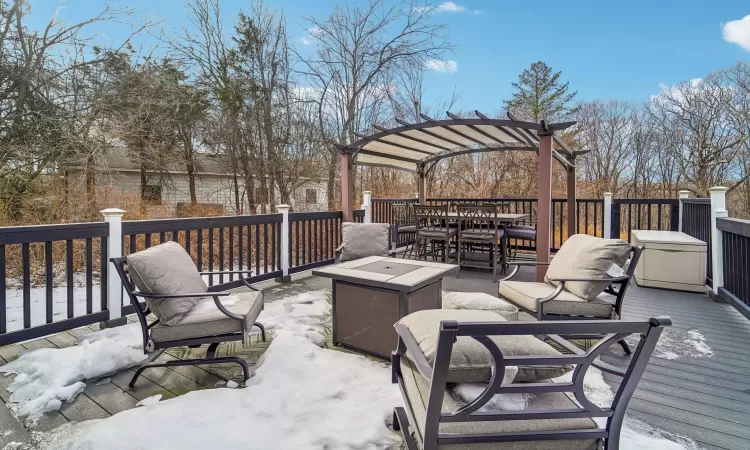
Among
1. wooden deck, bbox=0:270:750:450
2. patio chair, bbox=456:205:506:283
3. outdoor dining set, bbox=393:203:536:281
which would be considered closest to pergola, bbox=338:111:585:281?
patio chair, bbox=456:205:506:283

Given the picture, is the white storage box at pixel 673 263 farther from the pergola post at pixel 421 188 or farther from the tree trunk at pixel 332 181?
the tree trunk at pixel 332 181

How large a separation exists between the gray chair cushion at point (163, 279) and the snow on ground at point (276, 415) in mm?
528

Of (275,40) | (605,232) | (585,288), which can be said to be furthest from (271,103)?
(585,288)

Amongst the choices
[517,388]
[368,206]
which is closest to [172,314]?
[517,388]

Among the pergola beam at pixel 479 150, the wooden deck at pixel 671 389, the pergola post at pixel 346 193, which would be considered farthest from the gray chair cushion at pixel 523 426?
the pergola beam at pixel 479 150

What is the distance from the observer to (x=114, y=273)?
3.33m

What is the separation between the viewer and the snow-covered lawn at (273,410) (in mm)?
1788

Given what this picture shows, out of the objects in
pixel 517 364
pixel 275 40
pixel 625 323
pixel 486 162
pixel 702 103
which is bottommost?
pixel 517 364

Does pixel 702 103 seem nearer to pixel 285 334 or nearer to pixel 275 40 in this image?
pixel 275 40

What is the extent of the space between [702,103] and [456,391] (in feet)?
53.2

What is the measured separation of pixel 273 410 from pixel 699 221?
5.92 meters

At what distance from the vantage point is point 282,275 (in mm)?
5070

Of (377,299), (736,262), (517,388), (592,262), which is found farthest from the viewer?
(736,262)

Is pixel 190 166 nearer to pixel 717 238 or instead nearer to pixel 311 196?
pixel 311 196
